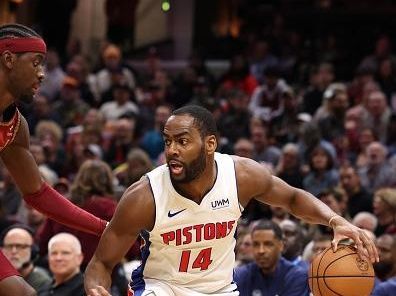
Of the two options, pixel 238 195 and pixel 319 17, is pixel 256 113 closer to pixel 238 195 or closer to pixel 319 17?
pixel 319 17

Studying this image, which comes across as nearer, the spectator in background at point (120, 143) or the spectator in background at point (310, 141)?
the spectator in background at point (310, 141)

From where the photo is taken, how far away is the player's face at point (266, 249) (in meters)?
8.84

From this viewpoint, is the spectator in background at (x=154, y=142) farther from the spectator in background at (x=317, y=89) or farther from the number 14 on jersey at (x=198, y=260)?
the number 14 on jersey at (x=198, y=260)

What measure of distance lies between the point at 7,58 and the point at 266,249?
2973mm

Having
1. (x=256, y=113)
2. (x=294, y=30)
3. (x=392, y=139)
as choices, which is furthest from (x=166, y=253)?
(x=294, y=30)

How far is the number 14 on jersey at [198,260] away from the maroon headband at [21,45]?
4.57ft

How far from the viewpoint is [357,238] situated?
6.71 meters

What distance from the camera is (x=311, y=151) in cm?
1300

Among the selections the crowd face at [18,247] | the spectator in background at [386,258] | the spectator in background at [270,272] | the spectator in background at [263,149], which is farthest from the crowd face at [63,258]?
the spectator in background at [263,149]

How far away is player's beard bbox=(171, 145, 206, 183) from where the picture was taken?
21.5 ft

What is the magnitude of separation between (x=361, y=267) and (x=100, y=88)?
33.3 feet

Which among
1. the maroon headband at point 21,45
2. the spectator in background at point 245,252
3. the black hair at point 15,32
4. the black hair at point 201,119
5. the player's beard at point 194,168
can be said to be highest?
the black hair at point 15,32

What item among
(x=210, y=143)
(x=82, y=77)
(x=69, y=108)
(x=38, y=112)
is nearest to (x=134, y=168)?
(x=38, y=112)

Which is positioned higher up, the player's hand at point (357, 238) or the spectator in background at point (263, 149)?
the player's hand at point (357, 238)
